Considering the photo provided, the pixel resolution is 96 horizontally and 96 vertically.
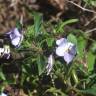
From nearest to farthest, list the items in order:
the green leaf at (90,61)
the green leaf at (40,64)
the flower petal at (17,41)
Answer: the green leaf at (40,64) → the flower petal at (17,41) → the green leaf at (90,61)

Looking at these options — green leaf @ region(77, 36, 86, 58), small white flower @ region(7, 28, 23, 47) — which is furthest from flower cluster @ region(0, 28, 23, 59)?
green leaf @ region(77, 36, 86, 58)

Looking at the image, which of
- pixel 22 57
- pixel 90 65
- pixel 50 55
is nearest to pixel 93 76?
pixel 90 65

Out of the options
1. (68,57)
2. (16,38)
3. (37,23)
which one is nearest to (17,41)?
(16,38)

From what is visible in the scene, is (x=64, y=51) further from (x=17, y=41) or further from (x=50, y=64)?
(x=17, y=41)

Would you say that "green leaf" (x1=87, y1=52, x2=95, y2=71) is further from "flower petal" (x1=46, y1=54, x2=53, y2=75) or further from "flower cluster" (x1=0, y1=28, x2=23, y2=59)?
"flower cluster" (x1=0, y1=28, x2=23, y2=59)

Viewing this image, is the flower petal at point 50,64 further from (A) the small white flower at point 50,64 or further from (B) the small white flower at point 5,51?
(B) the small white flower at point 5,51

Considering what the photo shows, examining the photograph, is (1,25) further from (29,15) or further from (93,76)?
(93,76)

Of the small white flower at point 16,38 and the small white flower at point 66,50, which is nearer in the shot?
the small white flower at point 66,50

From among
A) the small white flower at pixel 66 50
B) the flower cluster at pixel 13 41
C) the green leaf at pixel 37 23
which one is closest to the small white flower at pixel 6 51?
the flower cluster at pixel 13 41

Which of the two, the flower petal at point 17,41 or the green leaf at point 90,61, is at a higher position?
the flower petal at point 17,41
